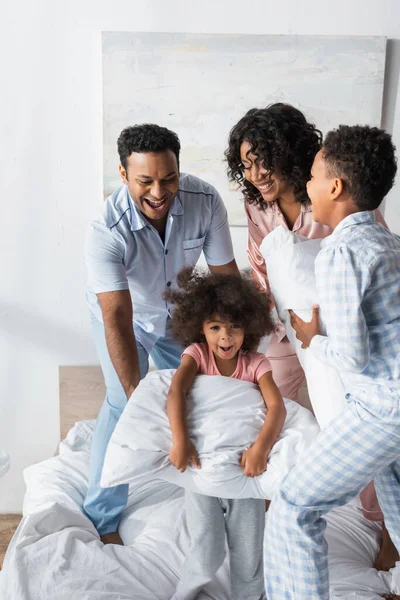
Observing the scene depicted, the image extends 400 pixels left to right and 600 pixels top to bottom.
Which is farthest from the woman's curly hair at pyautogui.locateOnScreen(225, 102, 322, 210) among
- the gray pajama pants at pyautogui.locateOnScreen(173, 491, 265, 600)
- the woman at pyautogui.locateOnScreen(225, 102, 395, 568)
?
the gray pajama pants at pyautogui.locateOnScreen(173, 491, 265, 600)

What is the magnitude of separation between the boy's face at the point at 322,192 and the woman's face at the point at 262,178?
32cm

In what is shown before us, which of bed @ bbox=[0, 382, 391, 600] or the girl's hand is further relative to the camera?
bed @ bbox=[0, 382, 391, 600]

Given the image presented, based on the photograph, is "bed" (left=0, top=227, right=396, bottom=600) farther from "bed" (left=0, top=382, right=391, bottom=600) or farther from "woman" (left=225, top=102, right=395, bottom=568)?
"woman" (left=225, top=102, right=395, bottom=568)

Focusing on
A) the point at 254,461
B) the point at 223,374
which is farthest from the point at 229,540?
the point at 223,374

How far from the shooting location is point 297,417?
5.10 feet

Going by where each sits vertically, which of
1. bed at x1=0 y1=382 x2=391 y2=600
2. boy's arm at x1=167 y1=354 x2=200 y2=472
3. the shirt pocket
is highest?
the shirt pocket

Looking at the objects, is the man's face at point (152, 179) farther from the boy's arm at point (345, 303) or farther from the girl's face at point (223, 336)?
the boy's arm at point (345, 303)

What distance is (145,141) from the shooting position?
172 centimetres

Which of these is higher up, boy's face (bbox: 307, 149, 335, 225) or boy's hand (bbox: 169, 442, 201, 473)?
boy's face (bbox: 307, 149, 335, 225)

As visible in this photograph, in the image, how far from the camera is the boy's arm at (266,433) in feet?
4.77

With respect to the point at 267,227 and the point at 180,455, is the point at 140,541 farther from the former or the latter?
the point at 267,227

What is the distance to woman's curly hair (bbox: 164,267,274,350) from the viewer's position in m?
1.54

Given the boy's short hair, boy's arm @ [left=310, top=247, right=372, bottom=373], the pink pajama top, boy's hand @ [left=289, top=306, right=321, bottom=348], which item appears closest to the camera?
boy's arm @ [left=310, top=247, right=372, bottom=373]

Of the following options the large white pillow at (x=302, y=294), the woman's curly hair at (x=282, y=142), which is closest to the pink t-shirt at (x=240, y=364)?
the large white pillow at (x=302, y=294)
